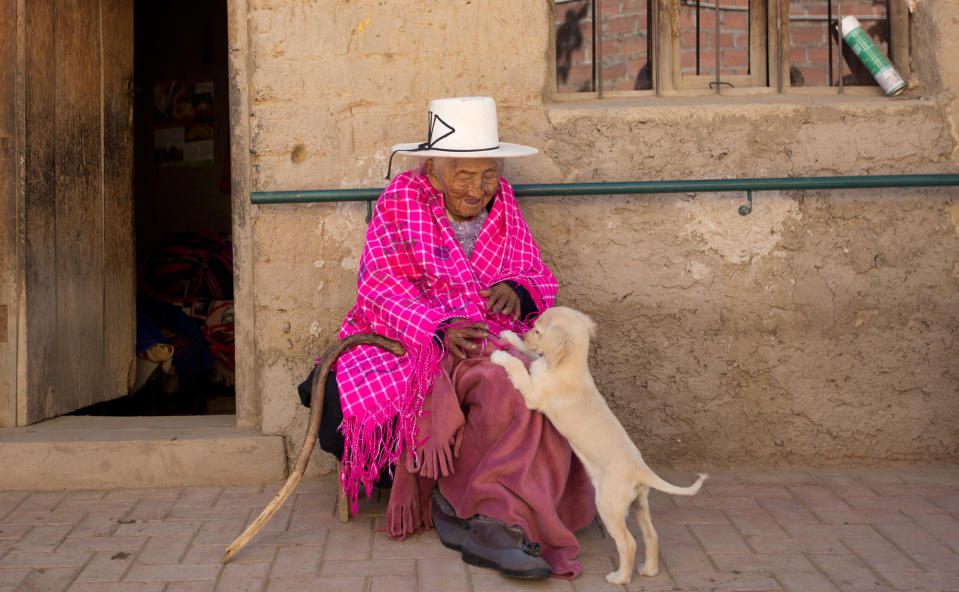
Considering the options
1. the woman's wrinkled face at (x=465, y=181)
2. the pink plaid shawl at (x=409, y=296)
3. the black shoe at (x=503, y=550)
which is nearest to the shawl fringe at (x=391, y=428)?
the pink plaid shawl at (x=409, y=296)

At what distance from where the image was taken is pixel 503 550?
3.13 metres

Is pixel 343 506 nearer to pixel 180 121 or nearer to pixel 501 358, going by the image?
pixel 501 358

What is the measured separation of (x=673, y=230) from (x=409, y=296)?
1.24m

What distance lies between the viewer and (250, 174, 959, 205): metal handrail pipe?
3.98 metres

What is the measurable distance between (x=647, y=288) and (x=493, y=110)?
1.06 m

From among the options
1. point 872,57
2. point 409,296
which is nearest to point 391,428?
point 409,296

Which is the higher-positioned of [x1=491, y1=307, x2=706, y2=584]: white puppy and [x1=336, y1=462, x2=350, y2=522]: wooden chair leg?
[x1=491, y1=307, x2=706, y2=584]: white puppy

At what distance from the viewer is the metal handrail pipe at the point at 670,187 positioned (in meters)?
3.98

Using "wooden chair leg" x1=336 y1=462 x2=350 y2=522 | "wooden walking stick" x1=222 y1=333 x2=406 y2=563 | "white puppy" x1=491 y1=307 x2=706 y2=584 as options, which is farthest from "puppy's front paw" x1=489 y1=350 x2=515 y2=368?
"wooden chair leg" x1=336 y1=462 x2=350 y2=522

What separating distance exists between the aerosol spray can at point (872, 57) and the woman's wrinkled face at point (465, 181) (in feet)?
5.90

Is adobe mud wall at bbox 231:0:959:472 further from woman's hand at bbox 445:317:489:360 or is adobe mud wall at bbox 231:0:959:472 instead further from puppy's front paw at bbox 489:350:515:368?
puppy's front paw at bbox 489:350:515:368

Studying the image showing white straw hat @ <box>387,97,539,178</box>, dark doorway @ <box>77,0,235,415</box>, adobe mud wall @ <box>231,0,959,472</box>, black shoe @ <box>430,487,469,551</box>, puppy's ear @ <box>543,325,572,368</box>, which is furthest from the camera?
dark doorway @ <box>77,0,235,415</box>

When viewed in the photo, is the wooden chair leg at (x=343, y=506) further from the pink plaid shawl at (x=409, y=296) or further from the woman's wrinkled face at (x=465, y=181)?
the woman's wrinkled face at (x=465, y=181)

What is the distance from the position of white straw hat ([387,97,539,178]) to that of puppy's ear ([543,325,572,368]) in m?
0.80
